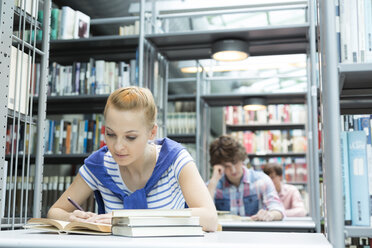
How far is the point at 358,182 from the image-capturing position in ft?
4.30

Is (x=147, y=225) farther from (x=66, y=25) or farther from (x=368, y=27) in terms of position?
(x=66, y=25)

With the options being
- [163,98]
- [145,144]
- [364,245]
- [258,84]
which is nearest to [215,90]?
[258,84]

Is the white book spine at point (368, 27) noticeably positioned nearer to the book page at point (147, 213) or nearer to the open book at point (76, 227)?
the book page at point (147, 213)

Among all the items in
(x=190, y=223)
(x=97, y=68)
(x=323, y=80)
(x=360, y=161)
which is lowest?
(x=190, y=223)

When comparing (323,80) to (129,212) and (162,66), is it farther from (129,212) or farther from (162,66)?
(162,66)

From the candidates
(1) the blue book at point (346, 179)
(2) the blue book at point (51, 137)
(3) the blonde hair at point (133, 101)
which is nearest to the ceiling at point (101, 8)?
(2) the blue book at point (51, 137)

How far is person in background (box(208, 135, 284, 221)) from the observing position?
3.54 m

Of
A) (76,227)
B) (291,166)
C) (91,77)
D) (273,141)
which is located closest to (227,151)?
(91,77)

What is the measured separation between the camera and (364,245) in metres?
2.84

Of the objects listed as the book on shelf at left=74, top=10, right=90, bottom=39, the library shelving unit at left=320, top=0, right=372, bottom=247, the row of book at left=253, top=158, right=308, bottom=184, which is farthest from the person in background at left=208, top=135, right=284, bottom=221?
the row of book at left=253, top=158, right=308, bottom=184

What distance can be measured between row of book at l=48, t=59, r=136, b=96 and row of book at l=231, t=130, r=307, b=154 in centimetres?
338

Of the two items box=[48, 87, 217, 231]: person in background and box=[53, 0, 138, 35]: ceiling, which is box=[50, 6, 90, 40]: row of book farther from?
box=[48, 87, 217, 231]: person in background

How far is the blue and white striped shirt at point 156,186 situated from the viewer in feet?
5.40

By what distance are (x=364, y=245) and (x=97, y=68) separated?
2.40 meters
